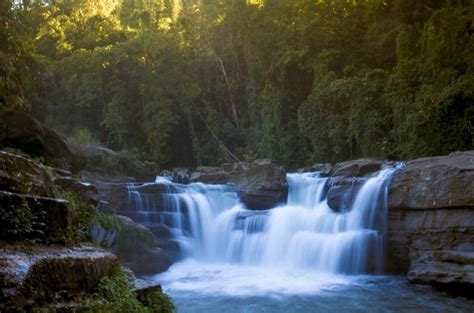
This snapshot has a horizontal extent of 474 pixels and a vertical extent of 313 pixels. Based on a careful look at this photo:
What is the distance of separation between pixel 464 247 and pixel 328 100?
11.1 metres

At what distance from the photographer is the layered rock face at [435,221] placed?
9180mm

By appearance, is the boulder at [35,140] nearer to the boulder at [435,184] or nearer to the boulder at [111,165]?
the boulder at [111,165]

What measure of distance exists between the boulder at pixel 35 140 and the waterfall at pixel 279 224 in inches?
153

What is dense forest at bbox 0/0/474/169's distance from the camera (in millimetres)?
14531

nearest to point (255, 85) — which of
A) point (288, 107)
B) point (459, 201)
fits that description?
point (288, 107)

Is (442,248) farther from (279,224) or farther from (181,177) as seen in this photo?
(181,177)

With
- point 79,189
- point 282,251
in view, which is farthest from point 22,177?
point 282,251

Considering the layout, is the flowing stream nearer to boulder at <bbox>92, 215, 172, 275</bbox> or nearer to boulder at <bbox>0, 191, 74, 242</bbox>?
boulder at <bbox>92, 215, 172, 275</bbox>

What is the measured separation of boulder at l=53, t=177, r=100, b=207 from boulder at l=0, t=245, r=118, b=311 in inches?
138

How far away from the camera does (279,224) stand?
13.2m

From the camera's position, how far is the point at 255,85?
25266 millimetres

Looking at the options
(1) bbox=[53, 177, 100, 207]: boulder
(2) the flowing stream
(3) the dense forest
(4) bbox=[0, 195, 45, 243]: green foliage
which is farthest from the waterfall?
(4) bbox=[0, 195, 45, 243]: green foliage

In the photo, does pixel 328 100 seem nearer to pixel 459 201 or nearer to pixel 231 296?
pixel 459 201

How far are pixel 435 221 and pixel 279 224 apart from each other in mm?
4505
